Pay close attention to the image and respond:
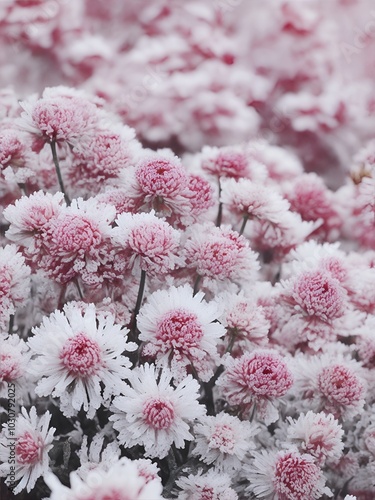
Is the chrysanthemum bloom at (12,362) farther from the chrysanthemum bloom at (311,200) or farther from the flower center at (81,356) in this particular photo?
the chrysanthemum bloom at (311,200)

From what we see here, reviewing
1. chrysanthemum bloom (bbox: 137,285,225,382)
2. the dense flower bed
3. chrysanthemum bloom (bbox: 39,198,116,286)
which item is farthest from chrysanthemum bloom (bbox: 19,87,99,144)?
chrysanthemum bloom (bbox: 137,285,225,382)

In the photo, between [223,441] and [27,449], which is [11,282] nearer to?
[27,449]

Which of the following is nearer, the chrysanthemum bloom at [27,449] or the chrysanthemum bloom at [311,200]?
the chrysanthemum bloom at [27,449]

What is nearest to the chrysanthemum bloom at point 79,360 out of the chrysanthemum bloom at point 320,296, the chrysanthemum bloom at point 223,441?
the chrysanthemum bloom at point 223,441

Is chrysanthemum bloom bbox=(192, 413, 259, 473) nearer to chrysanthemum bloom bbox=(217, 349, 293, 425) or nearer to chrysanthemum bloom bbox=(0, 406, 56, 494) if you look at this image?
chrysanthemum bloom bbox=(217, 349, 293, 425)

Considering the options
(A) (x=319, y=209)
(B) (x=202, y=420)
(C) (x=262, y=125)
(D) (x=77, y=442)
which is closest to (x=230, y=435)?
(B) (x=202, y=420)

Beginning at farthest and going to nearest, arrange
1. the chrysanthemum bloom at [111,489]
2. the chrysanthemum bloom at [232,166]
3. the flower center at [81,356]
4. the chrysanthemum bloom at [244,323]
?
the chrysanthemum bloom at [232,166] → the chrysanthemum bloom at [244,323] → the flower center at [81,356] → the chrysanthemum bloom at [111,489]
